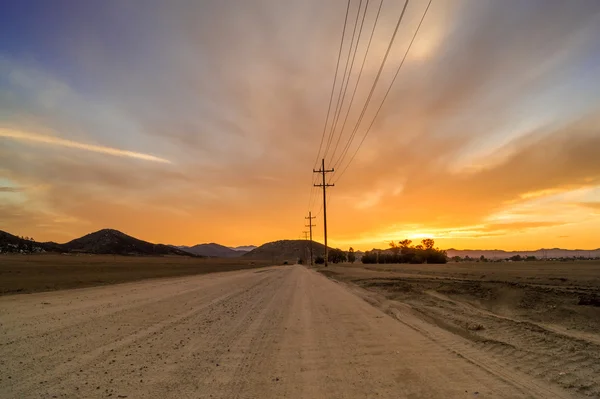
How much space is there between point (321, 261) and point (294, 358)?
179098 mm

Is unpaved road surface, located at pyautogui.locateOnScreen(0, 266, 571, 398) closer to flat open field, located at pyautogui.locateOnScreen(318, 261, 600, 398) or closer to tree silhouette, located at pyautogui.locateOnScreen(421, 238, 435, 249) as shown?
flat open field, located at pyautogui.locateOnScreen(318, 261, 600, 398)

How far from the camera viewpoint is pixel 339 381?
22.7ft

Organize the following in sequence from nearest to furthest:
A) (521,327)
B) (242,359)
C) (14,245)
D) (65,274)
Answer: (242,359) → (521,327) → (65,274) → (14,245)

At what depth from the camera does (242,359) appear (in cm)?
838

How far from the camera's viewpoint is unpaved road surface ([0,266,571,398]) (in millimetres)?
6414

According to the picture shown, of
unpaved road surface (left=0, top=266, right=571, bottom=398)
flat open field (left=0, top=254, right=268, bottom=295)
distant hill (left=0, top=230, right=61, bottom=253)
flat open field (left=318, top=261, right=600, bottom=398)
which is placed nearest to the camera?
unpaved road surface (left=0, top=266, right=571, bottom=398)

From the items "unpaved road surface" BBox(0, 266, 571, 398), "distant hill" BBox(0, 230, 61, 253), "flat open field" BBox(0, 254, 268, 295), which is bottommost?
"unpaved road surface" BBox(0, 266, 571, 398)

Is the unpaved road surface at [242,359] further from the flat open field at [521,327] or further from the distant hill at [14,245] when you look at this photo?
the distant hill at [14,245]

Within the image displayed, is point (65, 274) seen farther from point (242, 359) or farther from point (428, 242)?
point (428, 242)

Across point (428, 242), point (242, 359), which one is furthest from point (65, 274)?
point (428, 242)

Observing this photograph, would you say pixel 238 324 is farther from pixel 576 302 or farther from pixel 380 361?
pixel 576 302

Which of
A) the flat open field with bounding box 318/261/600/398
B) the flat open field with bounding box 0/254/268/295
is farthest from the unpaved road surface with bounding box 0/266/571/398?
the flat open field with bounding box 0/254/268/295

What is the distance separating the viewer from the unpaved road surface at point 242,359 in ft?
21.0

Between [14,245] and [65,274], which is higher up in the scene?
[14,245]
